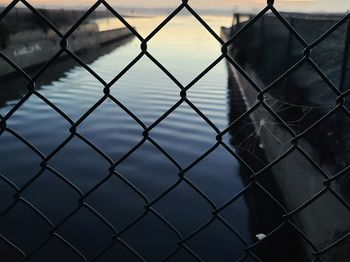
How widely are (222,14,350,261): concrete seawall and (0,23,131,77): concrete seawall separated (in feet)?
20.5

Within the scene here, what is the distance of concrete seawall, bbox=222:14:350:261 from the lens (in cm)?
561

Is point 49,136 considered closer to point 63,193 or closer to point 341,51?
point 63,193

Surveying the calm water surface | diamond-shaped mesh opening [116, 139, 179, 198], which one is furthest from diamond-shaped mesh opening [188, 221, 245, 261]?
diamond-shaped mesh opening [116, 139, 179, 198]

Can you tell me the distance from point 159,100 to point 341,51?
10400 millimetres

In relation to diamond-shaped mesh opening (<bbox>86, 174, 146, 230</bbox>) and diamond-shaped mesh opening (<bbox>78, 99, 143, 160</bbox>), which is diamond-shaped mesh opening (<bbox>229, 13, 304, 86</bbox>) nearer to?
diamond-shaped mesh opening (<bbox>86, 174, 146, 230</bbox>)

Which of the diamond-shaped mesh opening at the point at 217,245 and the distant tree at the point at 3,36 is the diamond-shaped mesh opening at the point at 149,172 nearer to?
the diamond-shaped mesh opening at the point at 217,245

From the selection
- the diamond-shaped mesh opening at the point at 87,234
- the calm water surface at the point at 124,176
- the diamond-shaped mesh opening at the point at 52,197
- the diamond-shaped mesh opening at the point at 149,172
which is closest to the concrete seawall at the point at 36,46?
the calm water surface at the point at 124,176

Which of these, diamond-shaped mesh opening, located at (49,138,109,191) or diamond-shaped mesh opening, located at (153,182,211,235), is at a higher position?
diamond-shaped mesh opening, located at (49,138,109,191)

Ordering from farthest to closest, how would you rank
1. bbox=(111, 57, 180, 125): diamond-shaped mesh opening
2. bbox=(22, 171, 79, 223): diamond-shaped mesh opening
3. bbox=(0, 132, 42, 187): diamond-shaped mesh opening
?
bbox=(111, 57, 180, 125): diamond-shaped mesh opening → bbox=(0, 132, 42, 187): diamond-shaped mesh opening → bbox=(22, 171, 79, 223): diamond-shaped mesh opening

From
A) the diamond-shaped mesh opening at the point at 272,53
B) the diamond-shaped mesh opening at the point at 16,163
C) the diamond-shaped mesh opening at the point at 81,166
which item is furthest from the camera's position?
the diamond-shaped mesh opening at the point at 272,53

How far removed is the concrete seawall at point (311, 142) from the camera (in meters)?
5.61

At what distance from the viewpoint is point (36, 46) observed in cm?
2559

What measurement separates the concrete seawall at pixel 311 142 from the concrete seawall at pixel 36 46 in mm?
6234

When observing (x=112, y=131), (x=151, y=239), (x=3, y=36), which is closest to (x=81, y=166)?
(x=112, y=131)
